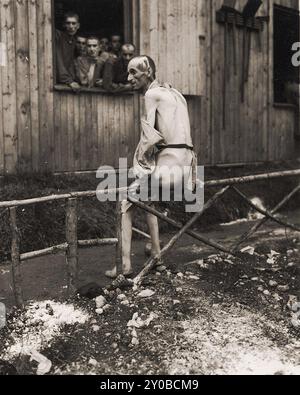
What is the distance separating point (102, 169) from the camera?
8.05 metres

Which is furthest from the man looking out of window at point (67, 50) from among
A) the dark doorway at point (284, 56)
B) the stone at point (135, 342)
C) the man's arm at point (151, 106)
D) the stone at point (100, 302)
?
the dark doorway at point (284, 56)

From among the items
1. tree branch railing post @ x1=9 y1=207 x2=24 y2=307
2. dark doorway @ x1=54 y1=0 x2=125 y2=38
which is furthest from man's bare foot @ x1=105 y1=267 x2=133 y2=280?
dark doorway @ x1=54 y1=0 x2=125 y2=38

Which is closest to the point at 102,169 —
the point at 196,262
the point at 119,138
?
the point at 119,138

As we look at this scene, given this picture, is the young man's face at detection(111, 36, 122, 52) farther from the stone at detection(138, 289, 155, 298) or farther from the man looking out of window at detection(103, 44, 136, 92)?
the stone at detection(138, 289, 155, 298)

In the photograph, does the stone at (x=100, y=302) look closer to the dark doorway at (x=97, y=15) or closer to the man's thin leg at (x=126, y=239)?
the man's thin leg at (x=126, y=239)

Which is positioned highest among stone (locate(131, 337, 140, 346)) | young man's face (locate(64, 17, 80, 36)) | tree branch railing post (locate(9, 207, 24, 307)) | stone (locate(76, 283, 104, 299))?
young man's face (locate(64, 17, 80, 36))

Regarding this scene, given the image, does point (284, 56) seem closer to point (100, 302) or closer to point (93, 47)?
point (93, 47)

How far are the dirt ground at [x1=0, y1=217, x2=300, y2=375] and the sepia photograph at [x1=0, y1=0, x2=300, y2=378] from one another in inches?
0.6

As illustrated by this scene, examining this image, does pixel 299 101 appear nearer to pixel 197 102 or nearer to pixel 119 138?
pixel 197 102

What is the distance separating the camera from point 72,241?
4488 mm

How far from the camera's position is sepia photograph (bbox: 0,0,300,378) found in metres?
3.90

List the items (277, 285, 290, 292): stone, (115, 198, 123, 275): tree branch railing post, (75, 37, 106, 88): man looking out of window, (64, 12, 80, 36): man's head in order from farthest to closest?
(75, 37, 106, 88): man looking out of window
(64, 12, 80, 36): man's head
(277, 285, 290, 292): stone
(115, 198, 123, 275): tree branch railing post

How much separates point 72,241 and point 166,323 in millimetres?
1016

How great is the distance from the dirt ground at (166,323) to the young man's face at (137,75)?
68.6 inches
